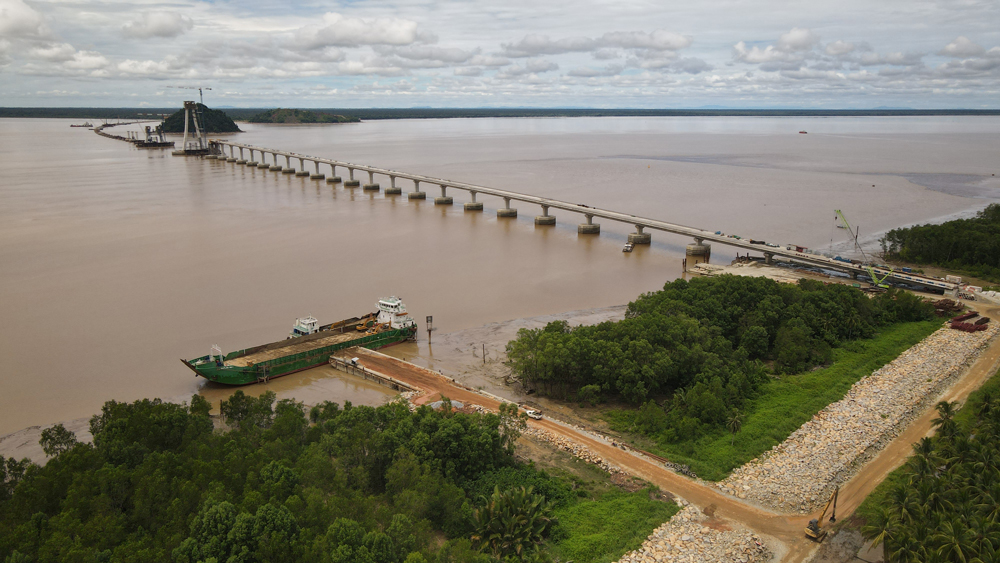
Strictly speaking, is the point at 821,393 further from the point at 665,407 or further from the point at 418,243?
the point at 418,243

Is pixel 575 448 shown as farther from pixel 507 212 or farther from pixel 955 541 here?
pixel 507 212

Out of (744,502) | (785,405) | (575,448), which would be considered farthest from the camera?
(785,405)

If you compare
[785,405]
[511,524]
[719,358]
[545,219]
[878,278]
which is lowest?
[785,405]

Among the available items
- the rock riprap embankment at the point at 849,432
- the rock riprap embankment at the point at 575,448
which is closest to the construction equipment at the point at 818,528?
the rock riprap embankment at the point at 849,432

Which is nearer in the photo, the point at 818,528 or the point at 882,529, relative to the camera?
the point at 882,529

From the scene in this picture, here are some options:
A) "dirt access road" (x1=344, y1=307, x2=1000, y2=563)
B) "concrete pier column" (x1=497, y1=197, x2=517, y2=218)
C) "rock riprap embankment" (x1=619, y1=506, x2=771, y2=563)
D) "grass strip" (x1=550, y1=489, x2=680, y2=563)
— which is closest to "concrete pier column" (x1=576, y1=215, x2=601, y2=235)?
"concrete pier column" (x1=497, y1=197, x2=517, y2=218)

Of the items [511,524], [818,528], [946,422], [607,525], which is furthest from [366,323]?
[946,422]

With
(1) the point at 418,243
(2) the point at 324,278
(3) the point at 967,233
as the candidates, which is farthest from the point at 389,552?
(3) the point at 967,233
